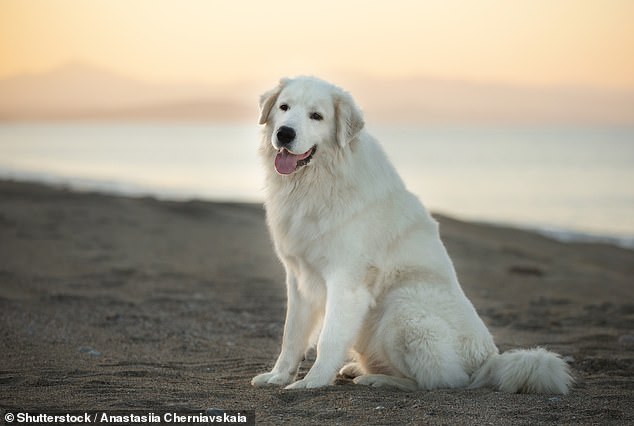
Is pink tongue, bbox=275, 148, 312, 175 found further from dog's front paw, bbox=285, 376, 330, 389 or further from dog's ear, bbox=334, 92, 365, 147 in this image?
dog's front paw, bbox=285, 376, 330, 389

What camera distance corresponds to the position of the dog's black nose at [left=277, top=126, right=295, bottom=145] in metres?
5.00

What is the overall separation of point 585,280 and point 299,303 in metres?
7.49

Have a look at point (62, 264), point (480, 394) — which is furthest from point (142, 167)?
point (480, 394)

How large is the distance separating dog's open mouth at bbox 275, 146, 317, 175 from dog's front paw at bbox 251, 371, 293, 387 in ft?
→ 4.64

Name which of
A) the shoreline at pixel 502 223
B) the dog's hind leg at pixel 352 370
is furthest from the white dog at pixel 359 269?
the shoreline at pixel 502 223

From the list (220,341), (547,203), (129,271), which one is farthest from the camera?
(547,203)

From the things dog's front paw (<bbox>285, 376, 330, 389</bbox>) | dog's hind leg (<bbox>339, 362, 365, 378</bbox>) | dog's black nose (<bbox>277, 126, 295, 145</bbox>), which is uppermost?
dog's black nose (<bbox>277, 126, 295, 145</bbox>)

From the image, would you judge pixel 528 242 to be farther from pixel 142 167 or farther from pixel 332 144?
pixel 142 167

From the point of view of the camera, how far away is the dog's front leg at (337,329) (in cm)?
504

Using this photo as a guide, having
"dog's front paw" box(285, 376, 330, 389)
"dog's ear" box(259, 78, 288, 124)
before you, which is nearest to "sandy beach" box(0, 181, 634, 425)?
"dog's front paw" box(285, 376, 330, 389)

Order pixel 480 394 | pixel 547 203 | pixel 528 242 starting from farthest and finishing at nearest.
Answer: pixel 547 203
pixel 528 242
pixel 480 394

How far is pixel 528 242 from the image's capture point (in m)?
15.6

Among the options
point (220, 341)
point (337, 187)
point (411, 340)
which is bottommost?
point (220, 341)

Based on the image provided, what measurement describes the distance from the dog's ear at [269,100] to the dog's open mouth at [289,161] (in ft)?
1.03
